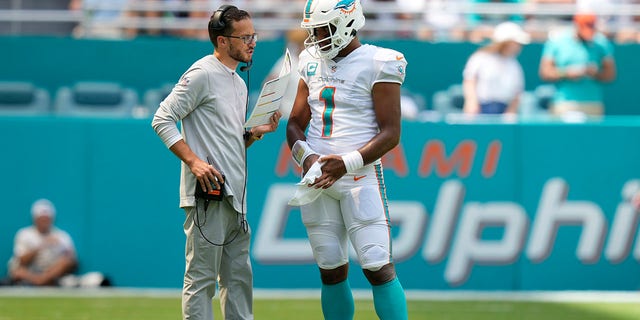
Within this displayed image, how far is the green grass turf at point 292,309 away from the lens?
8922mm

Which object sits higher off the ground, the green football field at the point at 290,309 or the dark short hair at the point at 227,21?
the dark short hair at the point at 227,21

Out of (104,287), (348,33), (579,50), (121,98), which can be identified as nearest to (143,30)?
(121,98)

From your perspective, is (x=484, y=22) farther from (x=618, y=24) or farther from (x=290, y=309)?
(x=290, y=309)

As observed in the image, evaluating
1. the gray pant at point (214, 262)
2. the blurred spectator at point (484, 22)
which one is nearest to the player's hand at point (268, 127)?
the gray pant at point (214, 262)

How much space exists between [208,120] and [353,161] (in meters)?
0.86

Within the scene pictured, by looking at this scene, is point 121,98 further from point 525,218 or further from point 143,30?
point 525,218

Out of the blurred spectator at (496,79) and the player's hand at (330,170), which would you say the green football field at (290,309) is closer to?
the blurred spectator at (496,79)

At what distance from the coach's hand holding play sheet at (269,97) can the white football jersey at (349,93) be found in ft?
0.49

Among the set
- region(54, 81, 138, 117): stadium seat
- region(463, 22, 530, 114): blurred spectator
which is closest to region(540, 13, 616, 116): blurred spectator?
region(463, 22, 530, 114): blurred spectator

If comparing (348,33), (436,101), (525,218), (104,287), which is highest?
→ (348,33)

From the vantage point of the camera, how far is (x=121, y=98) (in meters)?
12.4

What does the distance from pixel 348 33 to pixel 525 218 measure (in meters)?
5.12

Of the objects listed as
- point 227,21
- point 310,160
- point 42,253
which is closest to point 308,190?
point 310,160

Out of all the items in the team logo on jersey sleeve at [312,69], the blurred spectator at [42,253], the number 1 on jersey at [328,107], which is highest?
the team logo on jersey sleeve at [312,69]
